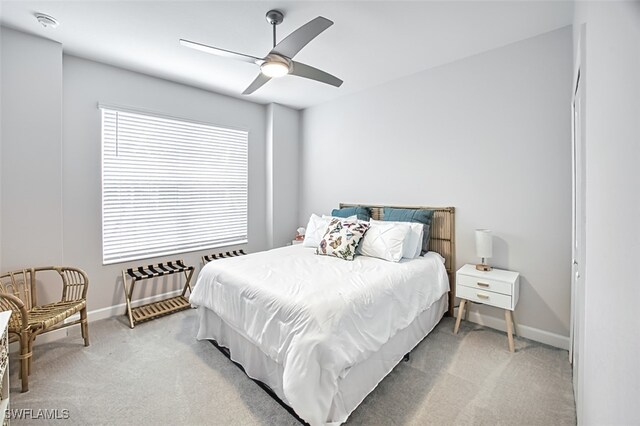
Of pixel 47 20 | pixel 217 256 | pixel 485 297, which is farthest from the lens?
pixel 217 256

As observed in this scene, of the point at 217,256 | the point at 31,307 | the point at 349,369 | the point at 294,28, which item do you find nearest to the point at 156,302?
the point at 217,256

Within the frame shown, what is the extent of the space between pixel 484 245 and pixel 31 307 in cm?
405

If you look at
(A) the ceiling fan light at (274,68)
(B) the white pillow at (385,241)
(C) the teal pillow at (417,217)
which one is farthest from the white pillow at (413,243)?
(A) the ceiling fan light at (274,68)

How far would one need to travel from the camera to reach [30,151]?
249 centimetres

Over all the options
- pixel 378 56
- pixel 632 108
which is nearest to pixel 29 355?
pixel 632 108

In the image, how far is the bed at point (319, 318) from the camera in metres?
1.51

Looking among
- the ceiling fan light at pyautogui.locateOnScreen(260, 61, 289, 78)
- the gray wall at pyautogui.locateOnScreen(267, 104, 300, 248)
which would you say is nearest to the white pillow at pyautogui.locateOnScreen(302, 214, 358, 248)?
the gray wall at pyautogui.locateOnScreen(267, 104, 300, 248)

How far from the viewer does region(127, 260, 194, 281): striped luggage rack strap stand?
3123 millimetres

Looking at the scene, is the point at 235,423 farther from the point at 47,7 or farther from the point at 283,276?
the point at 47,7

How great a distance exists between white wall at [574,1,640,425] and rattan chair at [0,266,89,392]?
9.85ft

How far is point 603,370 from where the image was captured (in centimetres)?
79

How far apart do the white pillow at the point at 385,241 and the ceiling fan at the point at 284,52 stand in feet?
4.74

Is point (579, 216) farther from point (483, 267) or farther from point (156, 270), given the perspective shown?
point (156, 270)

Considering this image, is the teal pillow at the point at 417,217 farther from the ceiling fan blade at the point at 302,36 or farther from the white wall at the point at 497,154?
the ceiling fan blade at the point at 302,36
